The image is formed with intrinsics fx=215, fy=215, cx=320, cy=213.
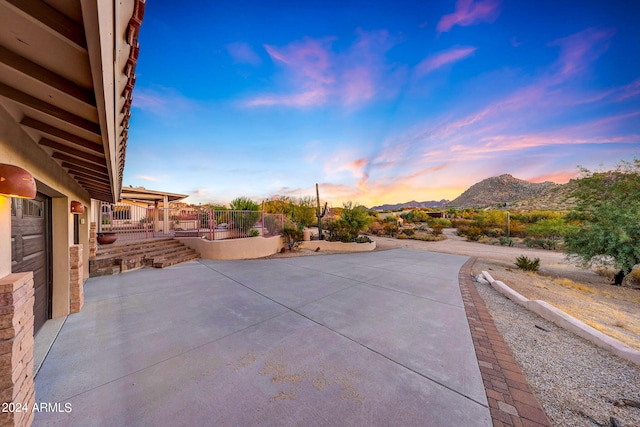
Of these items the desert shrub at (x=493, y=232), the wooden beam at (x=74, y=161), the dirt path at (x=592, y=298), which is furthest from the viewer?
the desert shrub at (x=493, y=232)

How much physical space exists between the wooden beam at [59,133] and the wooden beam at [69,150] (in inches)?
21.3

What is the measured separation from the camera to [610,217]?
7.33 metres

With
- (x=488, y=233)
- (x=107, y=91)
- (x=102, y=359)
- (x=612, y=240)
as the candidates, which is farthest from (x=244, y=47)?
(x=488, y=233)

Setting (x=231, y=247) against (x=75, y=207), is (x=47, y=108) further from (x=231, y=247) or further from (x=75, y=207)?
(x=231, y=247)

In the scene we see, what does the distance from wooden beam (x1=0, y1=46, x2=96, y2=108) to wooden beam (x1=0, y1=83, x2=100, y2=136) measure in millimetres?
469

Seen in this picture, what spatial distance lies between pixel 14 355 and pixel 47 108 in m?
1.98

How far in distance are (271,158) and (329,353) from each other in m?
15.1

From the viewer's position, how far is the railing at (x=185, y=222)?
1015cm

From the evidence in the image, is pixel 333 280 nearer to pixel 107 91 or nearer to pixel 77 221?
pixel 107 91

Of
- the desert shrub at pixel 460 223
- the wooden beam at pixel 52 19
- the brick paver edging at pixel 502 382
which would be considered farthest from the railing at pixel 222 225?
the desert shrub at pixel 460 223

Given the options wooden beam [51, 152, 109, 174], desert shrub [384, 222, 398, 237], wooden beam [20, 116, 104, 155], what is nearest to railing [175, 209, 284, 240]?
wooden beam [51, 152, 109, 174]

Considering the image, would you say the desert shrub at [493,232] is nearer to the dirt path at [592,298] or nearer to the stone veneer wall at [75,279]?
the dirt path at [592,298]

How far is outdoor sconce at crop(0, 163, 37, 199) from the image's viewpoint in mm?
1575

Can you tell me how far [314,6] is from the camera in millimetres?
8125
